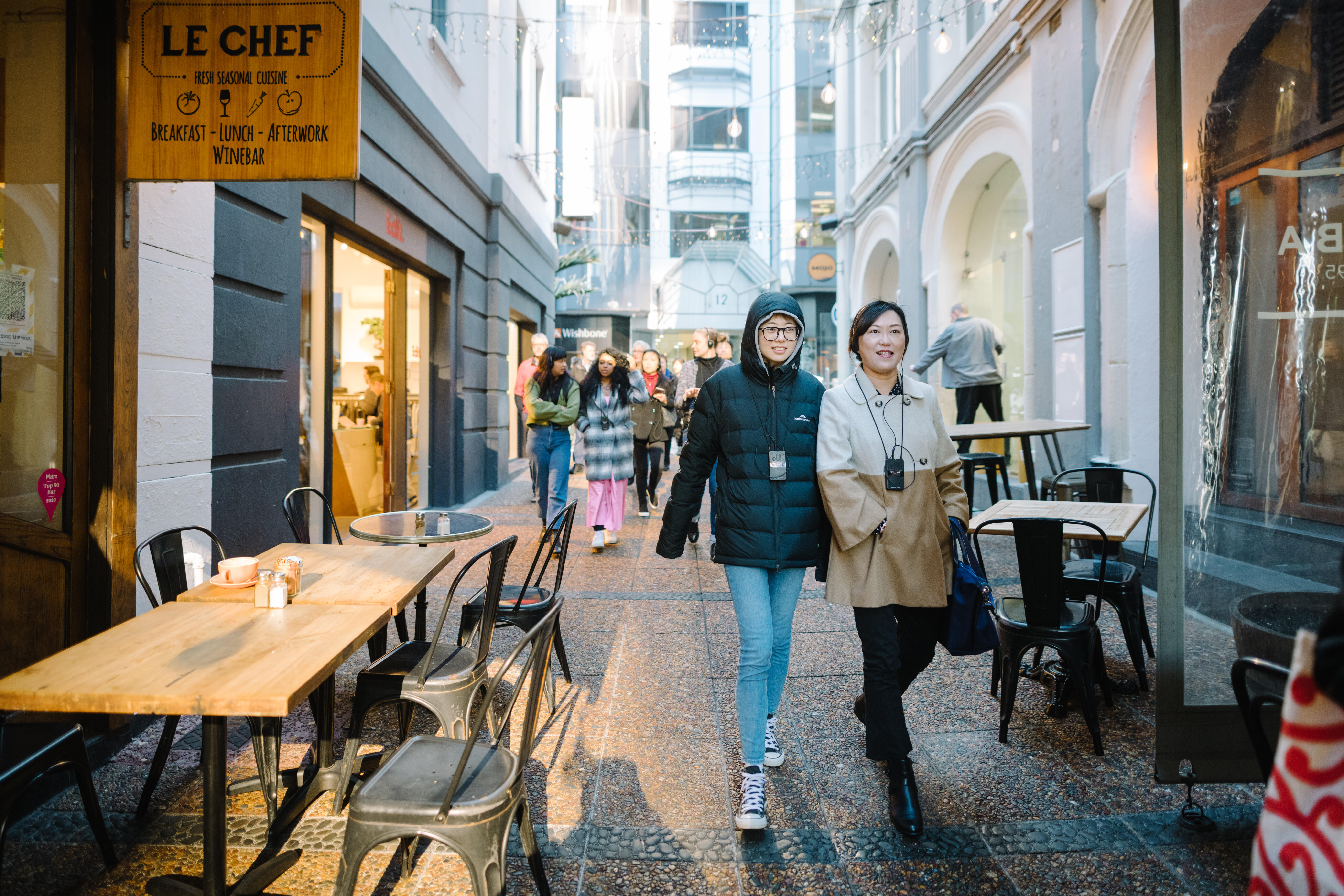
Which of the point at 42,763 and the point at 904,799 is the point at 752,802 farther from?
the point at 42,763

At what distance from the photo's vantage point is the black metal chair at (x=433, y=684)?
276 cm

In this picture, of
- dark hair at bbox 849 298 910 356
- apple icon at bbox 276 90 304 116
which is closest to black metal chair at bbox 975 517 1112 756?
dark hair at bbox 849 298 910 356

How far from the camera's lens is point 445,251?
932cm

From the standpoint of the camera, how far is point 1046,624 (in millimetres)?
3221

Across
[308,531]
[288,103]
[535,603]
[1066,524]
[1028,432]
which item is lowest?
[535,603]

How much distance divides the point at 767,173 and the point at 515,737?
27161 mm

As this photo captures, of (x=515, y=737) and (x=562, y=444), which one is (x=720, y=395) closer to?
(x=515, y=737)

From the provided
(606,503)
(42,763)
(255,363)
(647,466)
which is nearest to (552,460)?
(606,503)

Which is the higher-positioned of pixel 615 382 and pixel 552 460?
pixel 615 382

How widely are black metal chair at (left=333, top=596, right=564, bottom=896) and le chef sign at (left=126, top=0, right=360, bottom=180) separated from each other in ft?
7.50

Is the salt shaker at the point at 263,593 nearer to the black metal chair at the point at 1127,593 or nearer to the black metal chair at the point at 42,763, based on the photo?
the black metal chair at the point at 42,763

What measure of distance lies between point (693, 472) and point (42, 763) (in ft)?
6.96

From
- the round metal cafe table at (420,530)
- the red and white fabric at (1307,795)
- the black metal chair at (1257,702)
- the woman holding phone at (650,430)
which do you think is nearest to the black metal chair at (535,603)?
the round metal cafe table at (420,530)

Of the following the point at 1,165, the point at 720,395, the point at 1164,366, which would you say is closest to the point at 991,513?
the point at 1164,366
